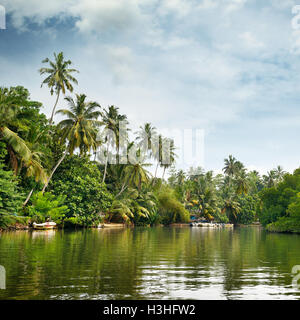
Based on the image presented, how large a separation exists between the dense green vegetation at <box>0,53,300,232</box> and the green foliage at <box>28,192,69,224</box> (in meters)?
0.09

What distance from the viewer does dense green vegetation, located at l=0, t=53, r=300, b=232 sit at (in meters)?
29.7

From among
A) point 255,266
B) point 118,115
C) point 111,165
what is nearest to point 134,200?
point 111,165

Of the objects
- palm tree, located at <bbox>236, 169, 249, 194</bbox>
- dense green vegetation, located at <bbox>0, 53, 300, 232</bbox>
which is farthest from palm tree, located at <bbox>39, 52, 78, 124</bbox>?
palm tree, located at <bbox>236, 169, 249, 194</bbox>

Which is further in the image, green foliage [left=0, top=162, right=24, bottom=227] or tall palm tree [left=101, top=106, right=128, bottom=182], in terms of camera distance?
tall palm tree [left=101, top=106, right=128, bottom=182]

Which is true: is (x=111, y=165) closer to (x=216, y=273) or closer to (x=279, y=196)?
(x=279, y=196)

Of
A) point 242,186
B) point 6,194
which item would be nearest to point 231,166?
point 242,186

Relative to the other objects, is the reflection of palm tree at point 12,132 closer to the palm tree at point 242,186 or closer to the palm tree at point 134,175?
the palm tree at point 134,175

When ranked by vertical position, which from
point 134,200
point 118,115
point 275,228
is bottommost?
point 275,228

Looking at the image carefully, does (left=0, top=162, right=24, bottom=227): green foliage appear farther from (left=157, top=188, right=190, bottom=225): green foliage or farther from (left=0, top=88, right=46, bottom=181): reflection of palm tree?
(left=157, top=188, right=190, bottom=225): green foliage

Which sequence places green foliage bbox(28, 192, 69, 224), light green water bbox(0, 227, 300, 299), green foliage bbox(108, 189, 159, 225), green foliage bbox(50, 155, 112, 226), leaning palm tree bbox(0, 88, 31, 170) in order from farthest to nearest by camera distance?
green foliage bbox(108, 189, 159, 225) → green foliage bbox(50, 155, 112, 226) → green foliage bbox(28, 192, 69, 224) → leaning palm tree bbox(0, 88, 31, 170) → light green water bbox(0, 227, 300, 299)

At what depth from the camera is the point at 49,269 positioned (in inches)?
456

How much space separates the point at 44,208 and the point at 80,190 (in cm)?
625

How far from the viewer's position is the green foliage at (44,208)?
119ft
